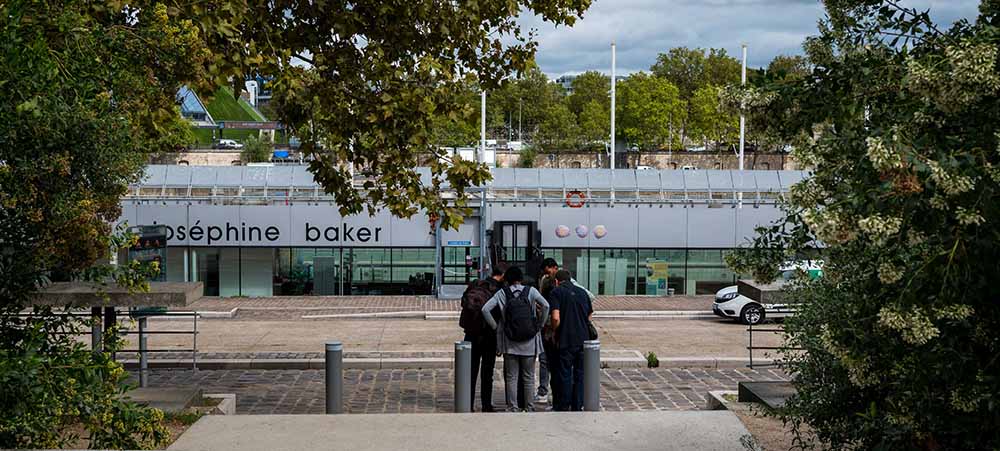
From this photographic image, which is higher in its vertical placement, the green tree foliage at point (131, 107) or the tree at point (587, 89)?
the tree at point (587, 89)

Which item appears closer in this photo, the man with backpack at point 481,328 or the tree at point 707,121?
the man with backpack at point 481,328

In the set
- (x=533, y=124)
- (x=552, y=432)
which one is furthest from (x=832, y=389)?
(x=533, y=124)

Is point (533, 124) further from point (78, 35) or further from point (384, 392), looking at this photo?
point (78, 35)

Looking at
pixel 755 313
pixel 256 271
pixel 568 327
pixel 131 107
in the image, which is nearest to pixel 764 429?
pixel 568 327

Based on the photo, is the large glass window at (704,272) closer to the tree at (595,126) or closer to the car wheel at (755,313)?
the car wheel at (755,313)

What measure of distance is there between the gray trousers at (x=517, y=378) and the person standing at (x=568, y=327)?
0.31 m

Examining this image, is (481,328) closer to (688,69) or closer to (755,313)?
(755,313)

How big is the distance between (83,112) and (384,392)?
7914 millimetres

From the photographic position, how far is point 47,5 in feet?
22.6

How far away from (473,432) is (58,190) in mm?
4093

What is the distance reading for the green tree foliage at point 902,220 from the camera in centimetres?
453

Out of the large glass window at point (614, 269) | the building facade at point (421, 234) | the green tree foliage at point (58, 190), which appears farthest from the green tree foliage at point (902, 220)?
the large glass window at point (614, 269)

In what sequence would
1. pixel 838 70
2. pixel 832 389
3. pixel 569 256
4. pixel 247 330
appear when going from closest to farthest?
1. pixel 838 70
2. pixel 832 389
3. pixel 247 330
4. pixel 569 256

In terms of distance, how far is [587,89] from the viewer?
390ft
